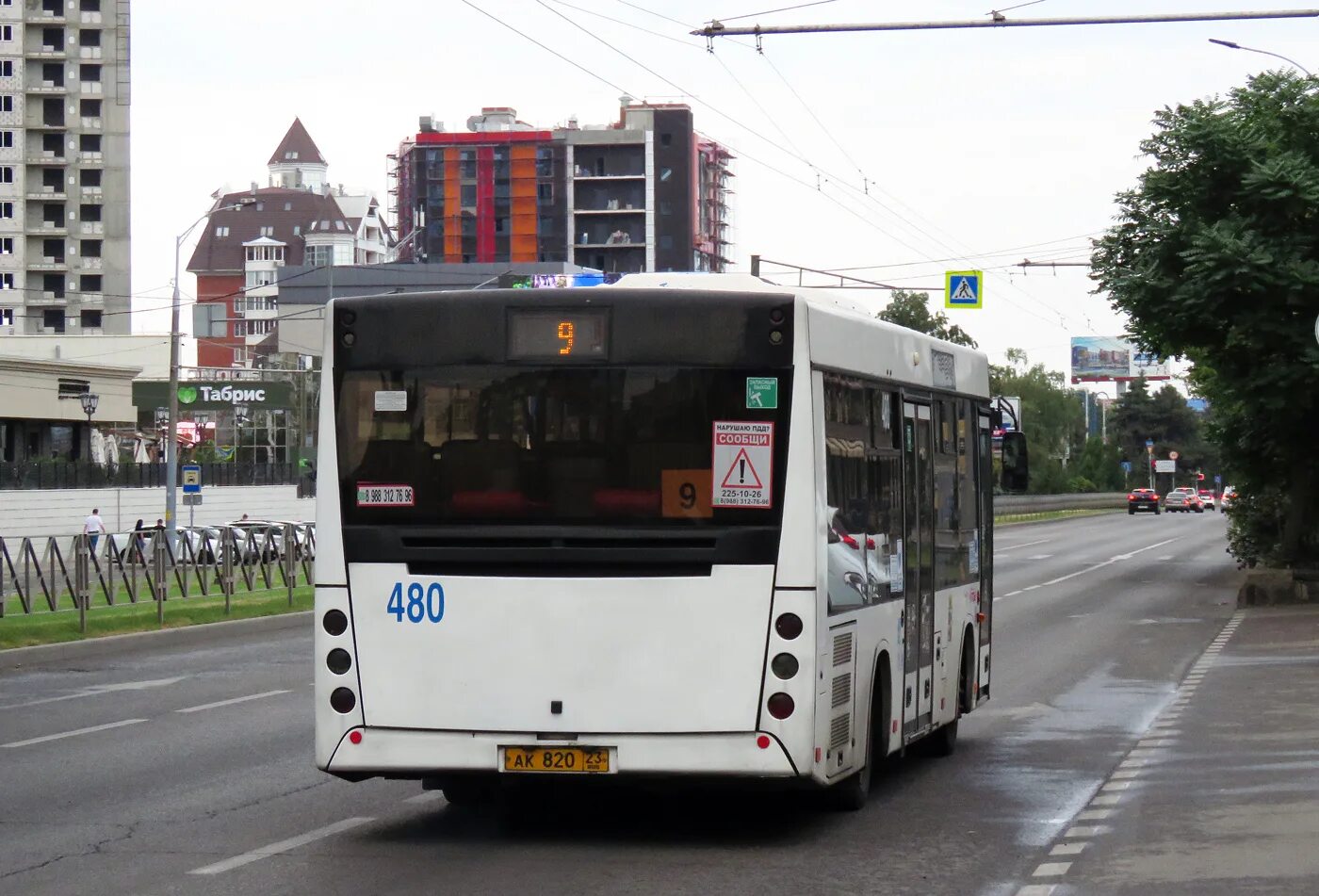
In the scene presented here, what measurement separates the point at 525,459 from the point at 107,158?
120211 millimetres

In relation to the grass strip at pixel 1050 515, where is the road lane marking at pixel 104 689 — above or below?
below

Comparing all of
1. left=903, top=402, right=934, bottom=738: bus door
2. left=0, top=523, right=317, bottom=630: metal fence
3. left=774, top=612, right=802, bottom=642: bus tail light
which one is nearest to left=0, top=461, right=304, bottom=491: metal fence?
left=0, top=523, right=317, bottom=630: metal fence

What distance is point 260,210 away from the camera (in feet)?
632

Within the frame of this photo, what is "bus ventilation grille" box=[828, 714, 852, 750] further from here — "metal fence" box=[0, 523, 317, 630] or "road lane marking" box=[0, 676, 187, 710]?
"metal fence" box=[0, 523, 317, 630]

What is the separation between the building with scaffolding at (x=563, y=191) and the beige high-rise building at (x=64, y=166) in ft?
144

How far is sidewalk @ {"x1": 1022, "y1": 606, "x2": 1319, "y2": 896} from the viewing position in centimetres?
866

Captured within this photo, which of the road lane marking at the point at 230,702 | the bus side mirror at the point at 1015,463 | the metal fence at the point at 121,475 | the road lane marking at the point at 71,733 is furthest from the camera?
the metal fence at the point at 121,475

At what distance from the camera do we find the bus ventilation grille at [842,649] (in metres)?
9.70

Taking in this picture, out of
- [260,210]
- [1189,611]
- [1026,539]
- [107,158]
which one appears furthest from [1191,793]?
[260,210]

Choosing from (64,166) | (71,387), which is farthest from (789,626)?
(64,166)

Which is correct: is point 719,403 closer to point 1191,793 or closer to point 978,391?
point 1191,793

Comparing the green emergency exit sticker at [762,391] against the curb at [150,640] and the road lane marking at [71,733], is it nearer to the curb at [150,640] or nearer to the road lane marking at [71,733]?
the road lane marking at [71,733]

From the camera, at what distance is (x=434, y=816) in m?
10.6

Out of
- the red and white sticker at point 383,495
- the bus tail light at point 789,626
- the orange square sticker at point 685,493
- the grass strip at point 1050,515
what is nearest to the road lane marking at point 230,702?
the red and white sticker at point 383,495
